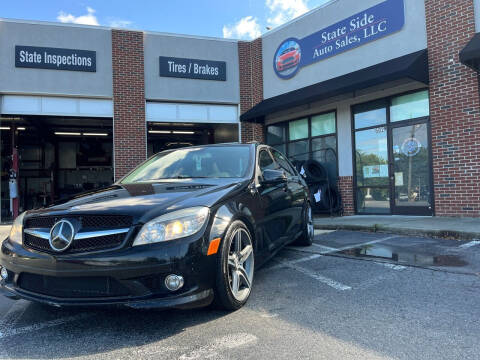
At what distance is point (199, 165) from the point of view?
13.7 feet

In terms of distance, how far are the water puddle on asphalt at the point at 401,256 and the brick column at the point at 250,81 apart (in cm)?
830

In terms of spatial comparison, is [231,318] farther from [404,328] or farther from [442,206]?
[442,206]

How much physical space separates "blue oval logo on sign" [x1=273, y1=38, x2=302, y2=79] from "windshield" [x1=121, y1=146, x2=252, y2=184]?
8365 mm

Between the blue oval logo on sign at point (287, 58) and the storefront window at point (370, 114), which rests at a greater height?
the blue oval logo on sign at point (287, 58)

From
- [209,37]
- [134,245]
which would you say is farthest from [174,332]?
[209,37]

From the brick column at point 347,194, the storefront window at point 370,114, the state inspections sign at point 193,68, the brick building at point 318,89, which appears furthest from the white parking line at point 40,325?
the state inspections sign at point 193,68

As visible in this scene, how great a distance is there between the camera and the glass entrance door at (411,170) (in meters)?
8.99

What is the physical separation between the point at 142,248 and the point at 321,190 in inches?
353

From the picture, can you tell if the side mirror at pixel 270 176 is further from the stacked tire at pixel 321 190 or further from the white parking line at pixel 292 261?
the stacked tire at pixel 321 190

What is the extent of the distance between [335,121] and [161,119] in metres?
5.78

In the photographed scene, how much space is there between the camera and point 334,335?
2.67 metres

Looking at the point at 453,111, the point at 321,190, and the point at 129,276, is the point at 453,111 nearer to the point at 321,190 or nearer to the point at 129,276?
the point at 321,190

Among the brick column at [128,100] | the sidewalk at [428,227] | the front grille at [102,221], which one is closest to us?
the front grille at [102,221]

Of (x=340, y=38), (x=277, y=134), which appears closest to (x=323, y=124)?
(x=277, y=134)
